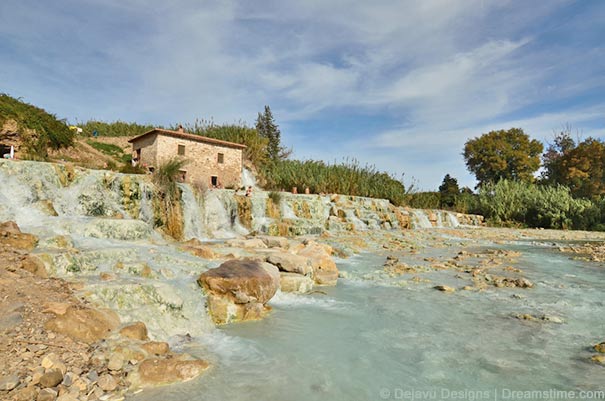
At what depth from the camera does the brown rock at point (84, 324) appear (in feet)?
10.5

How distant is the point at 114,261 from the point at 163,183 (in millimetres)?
6164

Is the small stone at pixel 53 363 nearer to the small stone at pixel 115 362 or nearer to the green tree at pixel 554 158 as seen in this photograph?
the small stone at pixel 115 362

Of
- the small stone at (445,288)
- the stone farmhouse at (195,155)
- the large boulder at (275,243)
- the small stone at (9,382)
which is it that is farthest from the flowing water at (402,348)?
the stone farmhouse at (195,155)

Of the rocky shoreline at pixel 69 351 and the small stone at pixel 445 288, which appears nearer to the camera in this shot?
the rocky shoreline at pixel 69 351

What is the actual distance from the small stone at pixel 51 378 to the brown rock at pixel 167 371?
568 mm

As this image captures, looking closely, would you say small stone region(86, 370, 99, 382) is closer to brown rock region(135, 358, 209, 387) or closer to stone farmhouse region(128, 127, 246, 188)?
brown rock region(135, 358, 209, 387)

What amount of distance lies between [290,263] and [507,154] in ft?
112

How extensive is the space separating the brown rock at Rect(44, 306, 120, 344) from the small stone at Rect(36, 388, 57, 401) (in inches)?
31.2

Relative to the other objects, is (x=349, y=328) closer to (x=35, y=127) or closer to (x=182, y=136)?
(x=35, y=127)

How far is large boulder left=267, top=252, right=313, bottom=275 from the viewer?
6.51 metres

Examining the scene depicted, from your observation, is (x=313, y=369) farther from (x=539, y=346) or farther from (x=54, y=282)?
(x=54, y=282)

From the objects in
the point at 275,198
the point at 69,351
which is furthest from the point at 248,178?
the point at 69,351

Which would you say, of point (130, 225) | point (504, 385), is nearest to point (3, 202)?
point (130, 225)

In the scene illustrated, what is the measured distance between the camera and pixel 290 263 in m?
6.53
